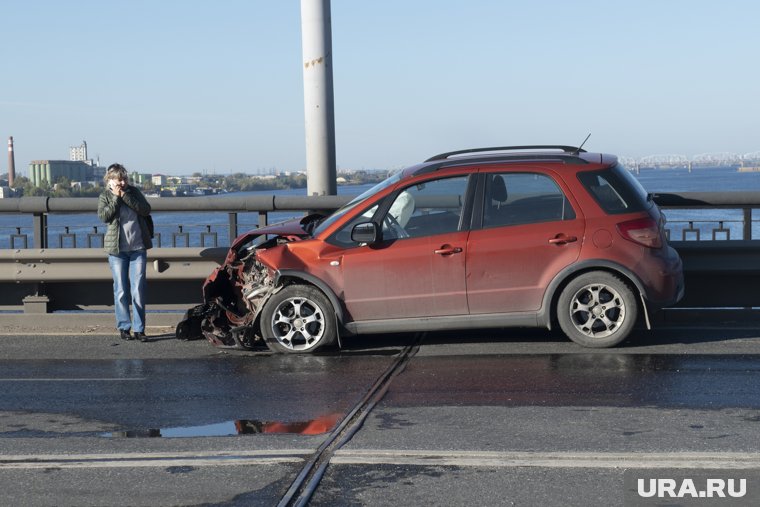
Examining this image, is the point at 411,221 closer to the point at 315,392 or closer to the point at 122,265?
the point at 315,392

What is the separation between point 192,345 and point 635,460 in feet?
17.6

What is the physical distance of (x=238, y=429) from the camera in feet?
22.0

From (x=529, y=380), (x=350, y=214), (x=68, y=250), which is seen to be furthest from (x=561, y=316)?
(x=68, y=250)

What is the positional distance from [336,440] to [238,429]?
76cm

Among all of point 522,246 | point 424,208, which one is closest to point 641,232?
point 522,246

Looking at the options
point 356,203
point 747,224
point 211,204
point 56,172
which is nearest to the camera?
point 356,203

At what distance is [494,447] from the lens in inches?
237

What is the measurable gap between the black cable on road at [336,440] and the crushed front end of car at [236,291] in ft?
4.98

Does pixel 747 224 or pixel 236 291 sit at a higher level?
pixel 747 224

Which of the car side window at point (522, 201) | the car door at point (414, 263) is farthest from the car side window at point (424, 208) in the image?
the car side window at point (522, 201)

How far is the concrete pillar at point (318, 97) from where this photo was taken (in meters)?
11.5

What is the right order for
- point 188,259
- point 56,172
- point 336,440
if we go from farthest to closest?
point 56,172 → point 188,259 → point 336,440

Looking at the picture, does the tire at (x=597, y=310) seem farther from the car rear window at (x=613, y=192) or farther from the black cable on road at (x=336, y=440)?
the black cable on road at (x=336, y=440)

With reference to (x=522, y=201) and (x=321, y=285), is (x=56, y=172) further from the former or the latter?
(x=522, y=201)
